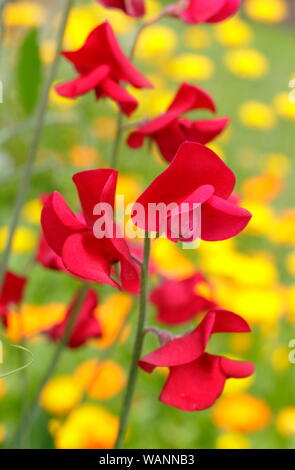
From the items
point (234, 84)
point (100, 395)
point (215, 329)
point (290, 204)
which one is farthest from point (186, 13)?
point (234, 84)

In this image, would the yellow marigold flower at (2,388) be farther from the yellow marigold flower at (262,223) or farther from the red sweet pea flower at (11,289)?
the yellow marigold flower at (262,223)

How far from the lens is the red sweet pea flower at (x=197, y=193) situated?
16.7 inches

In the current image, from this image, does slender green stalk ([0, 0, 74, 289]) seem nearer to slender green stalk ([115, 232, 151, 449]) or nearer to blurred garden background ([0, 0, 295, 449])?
blurred garden background ([0, 0, 295, 449])

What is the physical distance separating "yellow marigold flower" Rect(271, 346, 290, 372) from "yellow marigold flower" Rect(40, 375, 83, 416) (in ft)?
0.79

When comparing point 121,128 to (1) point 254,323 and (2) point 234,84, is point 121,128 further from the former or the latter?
(2) point 234,84

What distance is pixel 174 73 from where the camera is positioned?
1.93m

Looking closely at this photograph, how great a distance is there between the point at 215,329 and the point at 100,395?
461 millimetres

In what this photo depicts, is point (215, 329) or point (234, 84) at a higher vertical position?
point (215, 329)

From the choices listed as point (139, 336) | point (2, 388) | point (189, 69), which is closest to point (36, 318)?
point (2, 388)

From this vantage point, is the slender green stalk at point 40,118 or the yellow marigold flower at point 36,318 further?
the yellow marigold flower at point 36,318

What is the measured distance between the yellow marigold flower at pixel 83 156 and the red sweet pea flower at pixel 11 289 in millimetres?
771

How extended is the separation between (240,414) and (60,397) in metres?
0.17

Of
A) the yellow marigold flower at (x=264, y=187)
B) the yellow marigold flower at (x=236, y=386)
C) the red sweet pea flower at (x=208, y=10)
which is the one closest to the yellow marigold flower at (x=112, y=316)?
the yellow marigold flower at (x=236, y=386)

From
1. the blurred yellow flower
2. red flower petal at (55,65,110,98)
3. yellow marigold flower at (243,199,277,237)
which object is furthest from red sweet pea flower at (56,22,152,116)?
the blurred yellow flower
